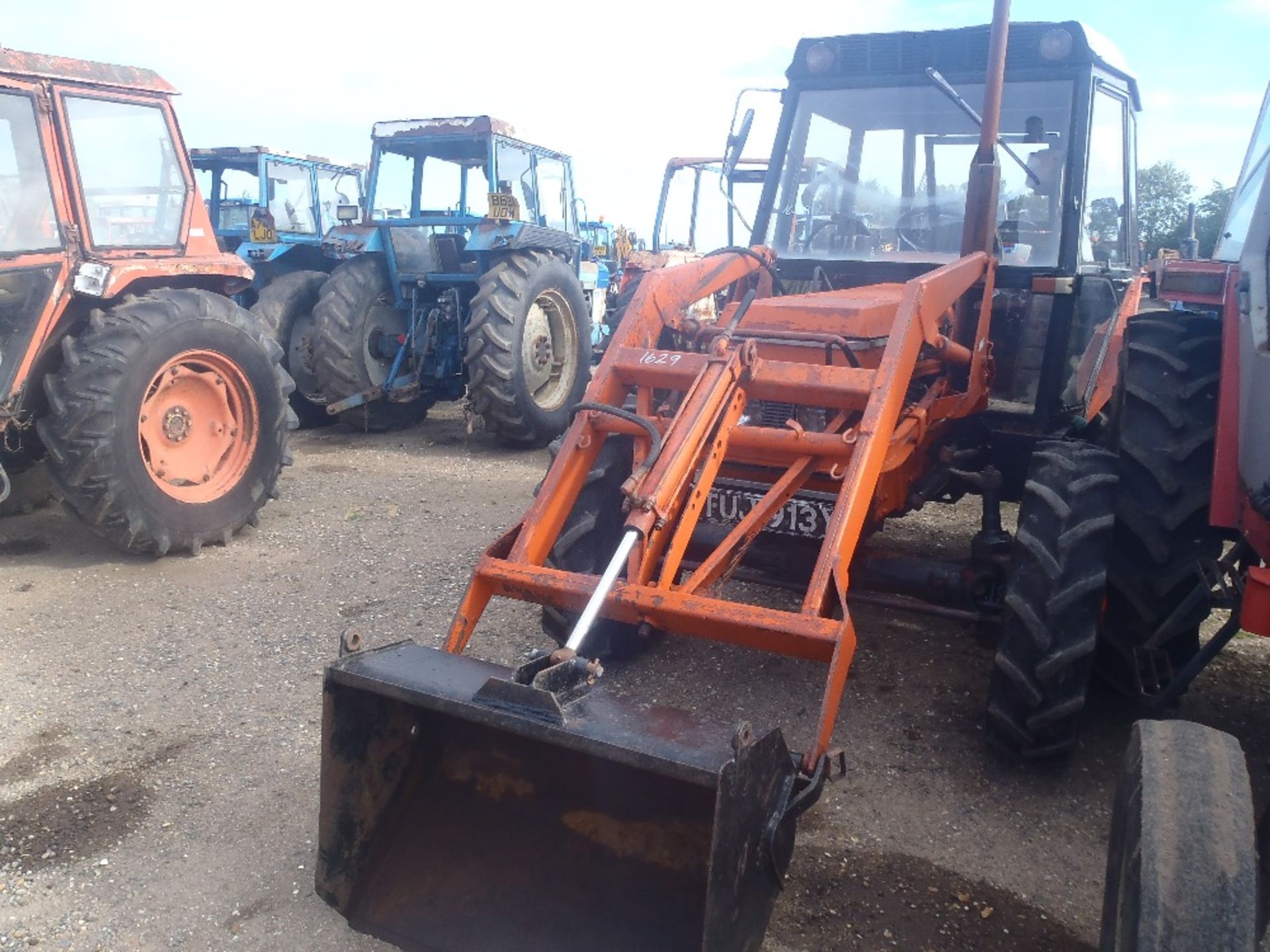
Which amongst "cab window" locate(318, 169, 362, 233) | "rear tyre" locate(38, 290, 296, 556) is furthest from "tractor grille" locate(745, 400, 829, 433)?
"cab window" locate(318, 169, 362, 233)

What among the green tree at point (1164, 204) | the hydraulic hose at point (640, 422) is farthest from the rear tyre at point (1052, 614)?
the green tree at point (1164, 204)

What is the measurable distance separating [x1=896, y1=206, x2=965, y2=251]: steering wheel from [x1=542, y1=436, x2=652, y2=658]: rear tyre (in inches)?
65.1

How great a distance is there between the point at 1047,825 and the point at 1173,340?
63.6 inches

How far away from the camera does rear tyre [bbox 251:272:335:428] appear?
331 inches

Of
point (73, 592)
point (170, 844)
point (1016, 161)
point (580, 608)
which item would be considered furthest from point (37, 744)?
point (1016, 161)

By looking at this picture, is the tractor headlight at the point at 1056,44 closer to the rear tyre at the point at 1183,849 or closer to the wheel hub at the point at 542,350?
the rear tyre at the point at 1183,849

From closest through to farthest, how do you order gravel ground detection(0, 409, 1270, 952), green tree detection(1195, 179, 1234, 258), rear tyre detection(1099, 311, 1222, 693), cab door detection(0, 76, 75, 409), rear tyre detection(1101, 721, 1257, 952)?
rear tyre detection(1101, 721, 1257, 952)
gravel ground detection(0, 409, 1270, 952)
rear tyre detection(1099, 311, 1222, 693)
cab door detection(0, 76, 75, 409)
green tree detection(1195, 179, 1234, 258)

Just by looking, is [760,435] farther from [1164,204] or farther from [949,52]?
[1164,204]

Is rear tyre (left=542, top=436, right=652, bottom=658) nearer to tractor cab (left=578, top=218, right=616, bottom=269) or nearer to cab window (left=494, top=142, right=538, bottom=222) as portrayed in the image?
cab window (left=494, top=142, right=538, bottom=222)

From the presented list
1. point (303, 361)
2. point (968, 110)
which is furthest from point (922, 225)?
point (303, 361)

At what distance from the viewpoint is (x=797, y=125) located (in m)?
4.68

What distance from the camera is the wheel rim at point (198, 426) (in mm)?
5230

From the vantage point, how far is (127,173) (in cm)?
543

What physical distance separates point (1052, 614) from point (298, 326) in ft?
23.7
